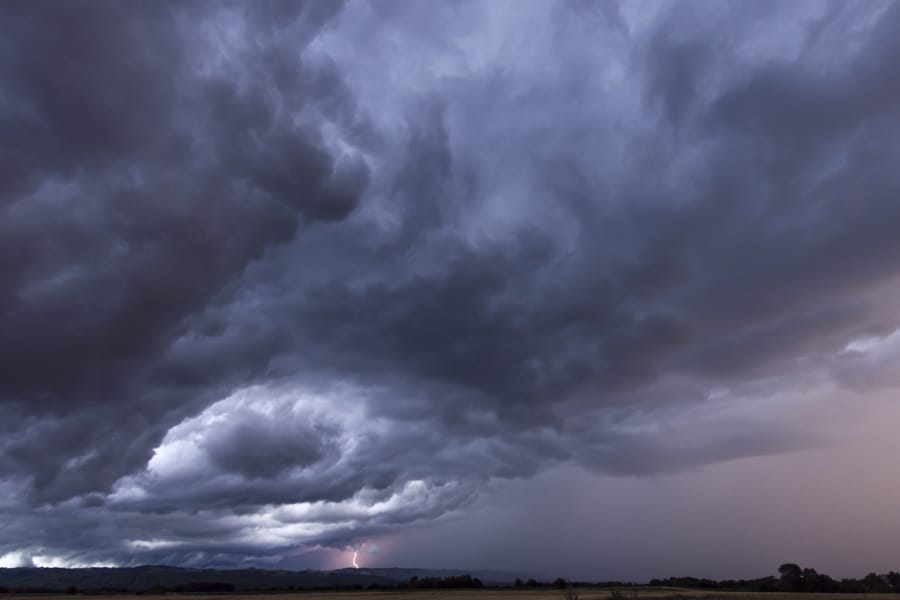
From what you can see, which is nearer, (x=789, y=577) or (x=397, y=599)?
(x=397, y=599)

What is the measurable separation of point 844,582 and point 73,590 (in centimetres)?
19204

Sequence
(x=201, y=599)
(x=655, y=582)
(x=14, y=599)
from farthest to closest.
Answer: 1. (x=655, y=582)
2. (x=14, y=599)
3. (x=201, y=599)

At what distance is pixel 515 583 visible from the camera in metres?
192

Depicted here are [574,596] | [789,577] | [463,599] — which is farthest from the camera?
[789,577]

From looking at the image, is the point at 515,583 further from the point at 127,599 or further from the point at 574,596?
the point at 574,596

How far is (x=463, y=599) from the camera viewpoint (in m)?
101

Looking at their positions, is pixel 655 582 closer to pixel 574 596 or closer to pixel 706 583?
pixel 706 583

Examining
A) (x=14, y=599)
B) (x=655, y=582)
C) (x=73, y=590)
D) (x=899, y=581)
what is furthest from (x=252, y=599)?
(x=899, y=581)

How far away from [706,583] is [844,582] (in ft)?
154

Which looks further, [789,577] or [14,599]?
[789,577]

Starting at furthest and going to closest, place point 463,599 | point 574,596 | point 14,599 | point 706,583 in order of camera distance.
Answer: point 706,583
point 14,599
point 463,599
point 574,596

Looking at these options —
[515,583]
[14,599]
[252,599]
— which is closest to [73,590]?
[14,599]

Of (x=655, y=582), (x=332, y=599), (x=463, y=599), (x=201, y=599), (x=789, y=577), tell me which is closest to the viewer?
(x=463, y=599)

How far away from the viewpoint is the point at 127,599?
147625mm
